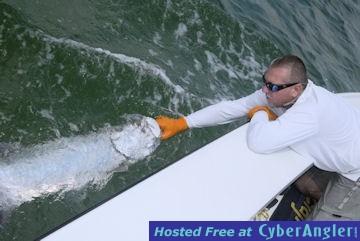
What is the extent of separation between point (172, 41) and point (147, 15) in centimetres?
45

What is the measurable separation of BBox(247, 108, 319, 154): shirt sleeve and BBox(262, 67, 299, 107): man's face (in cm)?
12

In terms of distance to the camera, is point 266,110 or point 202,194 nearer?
point 202,194

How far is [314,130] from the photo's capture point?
9.55 ft

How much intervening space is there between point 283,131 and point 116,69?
252cm

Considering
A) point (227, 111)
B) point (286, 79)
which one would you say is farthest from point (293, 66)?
point (227, 111)

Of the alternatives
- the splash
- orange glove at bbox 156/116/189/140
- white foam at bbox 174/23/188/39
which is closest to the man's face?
orange glove at bbox 156/116/189/140

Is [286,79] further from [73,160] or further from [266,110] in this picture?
[73,160]

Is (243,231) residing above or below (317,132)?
below

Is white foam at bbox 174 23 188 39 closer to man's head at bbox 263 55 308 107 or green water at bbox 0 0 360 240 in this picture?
green water at bbox 0 0 360 240

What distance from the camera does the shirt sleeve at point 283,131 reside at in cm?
287

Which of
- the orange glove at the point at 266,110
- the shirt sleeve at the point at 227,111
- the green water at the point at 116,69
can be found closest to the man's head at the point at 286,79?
the orange glove at the point at 266,110

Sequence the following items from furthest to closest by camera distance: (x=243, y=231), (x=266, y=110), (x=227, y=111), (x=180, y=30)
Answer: (x=180, y=30)
(x=227, y=111)
(x=266, y=110)
(x=243, y=231)

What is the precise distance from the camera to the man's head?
2.93 m

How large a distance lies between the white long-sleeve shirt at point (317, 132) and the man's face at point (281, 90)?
0.07 m
